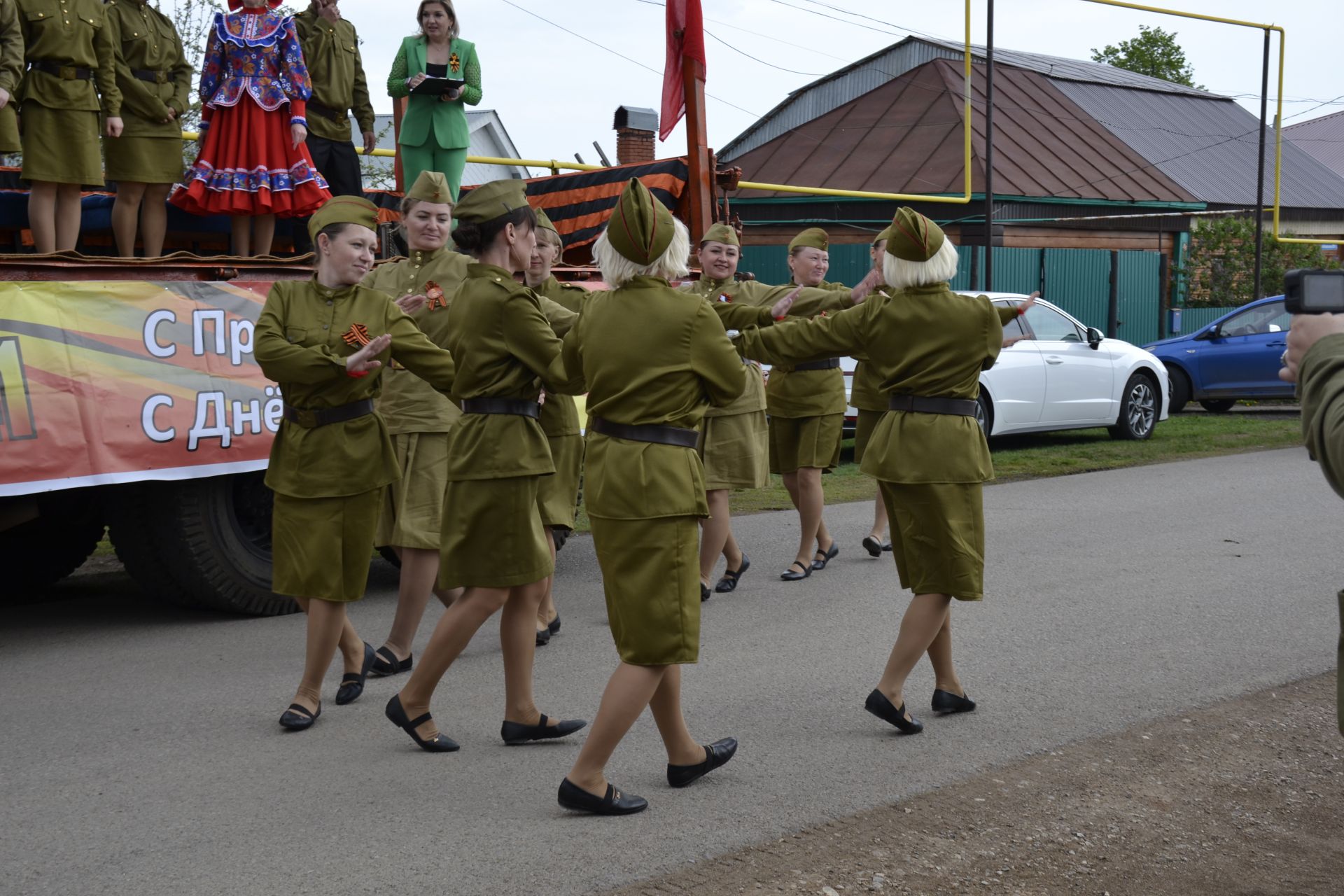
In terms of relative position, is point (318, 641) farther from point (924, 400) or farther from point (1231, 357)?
point (1231, 357)

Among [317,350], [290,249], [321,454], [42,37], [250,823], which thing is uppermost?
[42,37]

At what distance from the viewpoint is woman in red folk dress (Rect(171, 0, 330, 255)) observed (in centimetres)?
816

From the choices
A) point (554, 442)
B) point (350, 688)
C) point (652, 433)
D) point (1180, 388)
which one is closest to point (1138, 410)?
point (1180, 388)

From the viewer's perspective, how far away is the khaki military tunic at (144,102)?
26.0 feet

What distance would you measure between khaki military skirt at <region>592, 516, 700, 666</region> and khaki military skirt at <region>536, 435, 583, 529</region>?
1.85 meters

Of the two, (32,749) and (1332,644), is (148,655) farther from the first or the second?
(1332,644)

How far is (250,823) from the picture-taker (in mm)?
4320

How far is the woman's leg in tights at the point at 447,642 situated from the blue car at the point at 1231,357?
14602 mm

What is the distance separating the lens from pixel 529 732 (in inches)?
199

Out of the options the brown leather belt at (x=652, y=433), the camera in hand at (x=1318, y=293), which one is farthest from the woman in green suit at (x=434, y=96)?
the camera in hand at (x=1318, y=293)

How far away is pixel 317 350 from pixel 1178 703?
3.44m

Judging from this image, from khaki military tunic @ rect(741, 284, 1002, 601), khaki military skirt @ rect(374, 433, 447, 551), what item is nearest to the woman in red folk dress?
khaki military skirt @ rect(374, 433, 447, 551)

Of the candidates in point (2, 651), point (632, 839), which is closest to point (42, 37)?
point (2, 651)

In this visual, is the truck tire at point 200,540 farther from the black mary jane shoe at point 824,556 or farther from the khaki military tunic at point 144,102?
the black mary jane shoe at point 824,556
